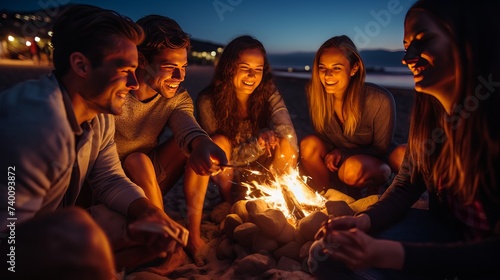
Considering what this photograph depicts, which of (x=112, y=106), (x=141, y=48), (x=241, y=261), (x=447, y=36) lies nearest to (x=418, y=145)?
(x=447, y=36)

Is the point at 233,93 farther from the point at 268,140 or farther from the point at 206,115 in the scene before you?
the point at 268,140

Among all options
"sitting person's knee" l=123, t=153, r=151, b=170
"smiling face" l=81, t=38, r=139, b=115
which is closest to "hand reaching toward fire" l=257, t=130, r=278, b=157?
"sitting person's knee" l=123, t=153, r=151, b=170

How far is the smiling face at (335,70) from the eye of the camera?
388 cm

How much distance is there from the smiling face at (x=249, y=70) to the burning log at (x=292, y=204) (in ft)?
3.94

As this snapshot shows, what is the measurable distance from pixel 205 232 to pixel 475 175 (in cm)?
243

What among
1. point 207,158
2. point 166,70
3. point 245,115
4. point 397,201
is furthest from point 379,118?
point 166,70

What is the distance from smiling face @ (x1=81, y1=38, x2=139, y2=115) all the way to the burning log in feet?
5.76

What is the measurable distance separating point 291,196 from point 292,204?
73mm

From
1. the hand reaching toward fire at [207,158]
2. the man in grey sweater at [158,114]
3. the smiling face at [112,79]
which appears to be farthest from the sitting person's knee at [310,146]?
the smiling face at [112,79]

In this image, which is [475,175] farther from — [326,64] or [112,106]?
[326,64]

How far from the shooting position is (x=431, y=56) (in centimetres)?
196

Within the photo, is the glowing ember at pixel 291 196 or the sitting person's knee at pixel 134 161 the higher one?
the sitting person's knee at pixel 134 161

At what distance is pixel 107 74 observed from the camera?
82.8 inches

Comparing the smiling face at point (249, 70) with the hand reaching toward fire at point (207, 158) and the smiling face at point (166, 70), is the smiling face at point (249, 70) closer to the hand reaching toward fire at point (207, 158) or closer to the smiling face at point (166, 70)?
the smiling face at point (166, 70)
